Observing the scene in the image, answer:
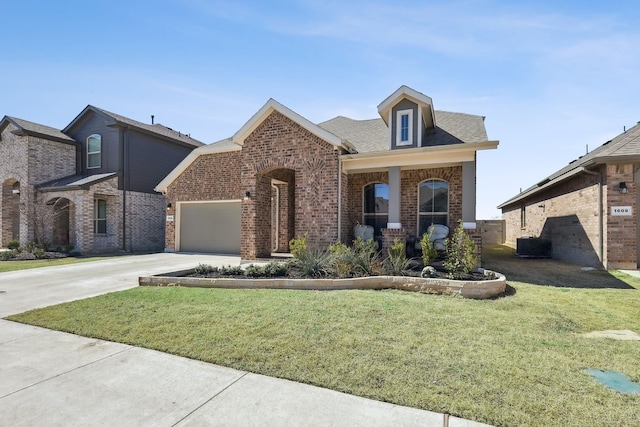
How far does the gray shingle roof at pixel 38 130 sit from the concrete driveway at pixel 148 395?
1765 cm

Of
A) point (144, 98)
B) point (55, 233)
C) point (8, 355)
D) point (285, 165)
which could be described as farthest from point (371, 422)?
point (55, 233)

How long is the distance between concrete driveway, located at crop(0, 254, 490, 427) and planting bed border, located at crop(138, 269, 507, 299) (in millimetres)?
3140

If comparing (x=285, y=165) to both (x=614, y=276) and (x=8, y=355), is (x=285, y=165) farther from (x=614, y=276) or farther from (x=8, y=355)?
(x=614, y=276)

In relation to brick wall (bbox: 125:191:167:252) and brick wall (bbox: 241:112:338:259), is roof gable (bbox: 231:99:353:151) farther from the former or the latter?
brick wall (bbox: 125:191:167:252)

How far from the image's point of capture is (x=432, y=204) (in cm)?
1123

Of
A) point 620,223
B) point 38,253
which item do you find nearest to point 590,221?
point 620,223

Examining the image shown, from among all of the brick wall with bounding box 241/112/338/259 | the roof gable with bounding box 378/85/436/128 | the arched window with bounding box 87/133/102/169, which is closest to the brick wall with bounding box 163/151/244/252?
the brick wall with bounding box 241/112/338/259

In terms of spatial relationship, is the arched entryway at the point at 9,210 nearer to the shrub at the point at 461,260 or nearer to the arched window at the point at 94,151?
the arched window at the point at 94,151

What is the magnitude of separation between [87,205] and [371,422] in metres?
17.8

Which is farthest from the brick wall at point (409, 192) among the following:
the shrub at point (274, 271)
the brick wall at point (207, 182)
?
the brick wall at point (207, 182)

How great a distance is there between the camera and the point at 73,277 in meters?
8.87

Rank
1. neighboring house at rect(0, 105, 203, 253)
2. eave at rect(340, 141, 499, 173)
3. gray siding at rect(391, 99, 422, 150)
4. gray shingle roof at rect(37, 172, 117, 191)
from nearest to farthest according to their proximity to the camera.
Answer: eave at rect(340, 141, 499, 173)
gray siding at rect(391, 99, 422, 150)
gray shingle roof at rect(37, 172, 117, 191)
neighboring house at rect(0, 105, 203, 253)

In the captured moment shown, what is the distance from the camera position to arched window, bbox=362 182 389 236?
11.9 meters

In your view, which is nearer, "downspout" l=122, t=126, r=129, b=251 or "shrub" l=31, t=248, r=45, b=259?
"shrub" l=31, t=248, r=45, b=259
